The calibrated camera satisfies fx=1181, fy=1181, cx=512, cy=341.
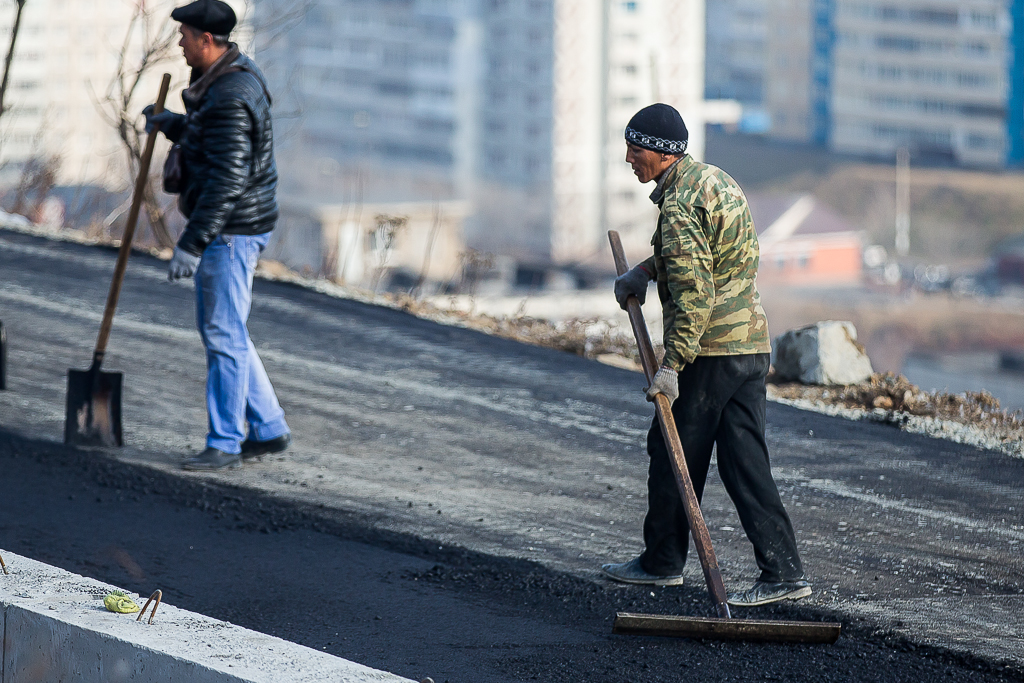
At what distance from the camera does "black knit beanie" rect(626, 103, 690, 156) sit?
437cm

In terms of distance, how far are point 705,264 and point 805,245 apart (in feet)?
257

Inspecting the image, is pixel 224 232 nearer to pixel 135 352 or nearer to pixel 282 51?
pixel 135 352

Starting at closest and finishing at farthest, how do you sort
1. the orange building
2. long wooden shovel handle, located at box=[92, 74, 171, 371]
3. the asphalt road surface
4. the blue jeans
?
the asphalt road surface, the blue jeans, long wooden shovel handle, located at box=[92, 74, 171, 371], the orange building

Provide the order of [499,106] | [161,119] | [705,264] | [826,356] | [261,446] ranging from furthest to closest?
[499,106] → [826,356] → [261,446] → [161,119] → [705,264]

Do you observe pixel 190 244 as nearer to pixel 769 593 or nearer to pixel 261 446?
pixel 261 446

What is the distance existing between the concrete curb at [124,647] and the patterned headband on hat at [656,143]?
7.02 feet

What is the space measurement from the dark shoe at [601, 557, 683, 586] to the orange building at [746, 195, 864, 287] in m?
73.1

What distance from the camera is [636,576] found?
4742mm

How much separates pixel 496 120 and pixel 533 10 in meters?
12.0

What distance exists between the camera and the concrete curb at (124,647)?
337cm

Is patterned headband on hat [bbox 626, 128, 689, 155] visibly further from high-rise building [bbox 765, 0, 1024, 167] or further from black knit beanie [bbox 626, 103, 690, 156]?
high-rise building [bbox 765, 0, 1024, 167]

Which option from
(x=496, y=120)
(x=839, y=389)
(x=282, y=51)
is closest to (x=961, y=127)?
(x=496, y=120)

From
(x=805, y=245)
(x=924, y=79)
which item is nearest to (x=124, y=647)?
(x=805, y=245)

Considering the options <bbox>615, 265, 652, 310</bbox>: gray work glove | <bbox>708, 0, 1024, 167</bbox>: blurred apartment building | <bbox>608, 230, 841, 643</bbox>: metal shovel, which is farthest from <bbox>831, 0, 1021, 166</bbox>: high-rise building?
<bbox>608, 230, 841, 643</bbox>: metal shovel
